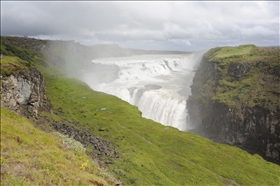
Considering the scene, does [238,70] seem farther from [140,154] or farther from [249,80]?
[140,154]

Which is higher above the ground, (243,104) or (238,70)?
(238,70)

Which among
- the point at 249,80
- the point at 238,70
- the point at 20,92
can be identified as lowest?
the point at 20,92

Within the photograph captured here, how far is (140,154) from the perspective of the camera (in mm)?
41469

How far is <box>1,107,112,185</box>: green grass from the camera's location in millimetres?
16281

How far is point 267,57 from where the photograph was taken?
84688 millimetres

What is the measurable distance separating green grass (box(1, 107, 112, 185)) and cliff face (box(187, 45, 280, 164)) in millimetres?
57377

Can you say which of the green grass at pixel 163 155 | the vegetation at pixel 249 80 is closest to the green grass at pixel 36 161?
the green grass at pixel 163 155

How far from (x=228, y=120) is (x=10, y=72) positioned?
61786mm

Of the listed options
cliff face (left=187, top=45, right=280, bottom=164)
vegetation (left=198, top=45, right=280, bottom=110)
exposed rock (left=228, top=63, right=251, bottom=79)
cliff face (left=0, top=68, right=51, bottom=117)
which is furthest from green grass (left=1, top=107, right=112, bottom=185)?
exposed rock (left=228, top=63, right=251, bottom=79)

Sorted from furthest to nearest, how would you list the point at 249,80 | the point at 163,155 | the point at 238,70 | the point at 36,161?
1. the point at 238,70
2. the point at 249,80
3. the point at 163,155
4. the point at 36,161

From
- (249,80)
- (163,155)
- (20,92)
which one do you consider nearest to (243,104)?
(249,80)

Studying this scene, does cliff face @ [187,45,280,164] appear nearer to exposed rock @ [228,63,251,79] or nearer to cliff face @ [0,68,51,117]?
exposed rock @ [228,63,251,79]

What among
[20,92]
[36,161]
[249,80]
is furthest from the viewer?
[249,80]

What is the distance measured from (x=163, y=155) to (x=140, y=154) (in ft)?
16.1
